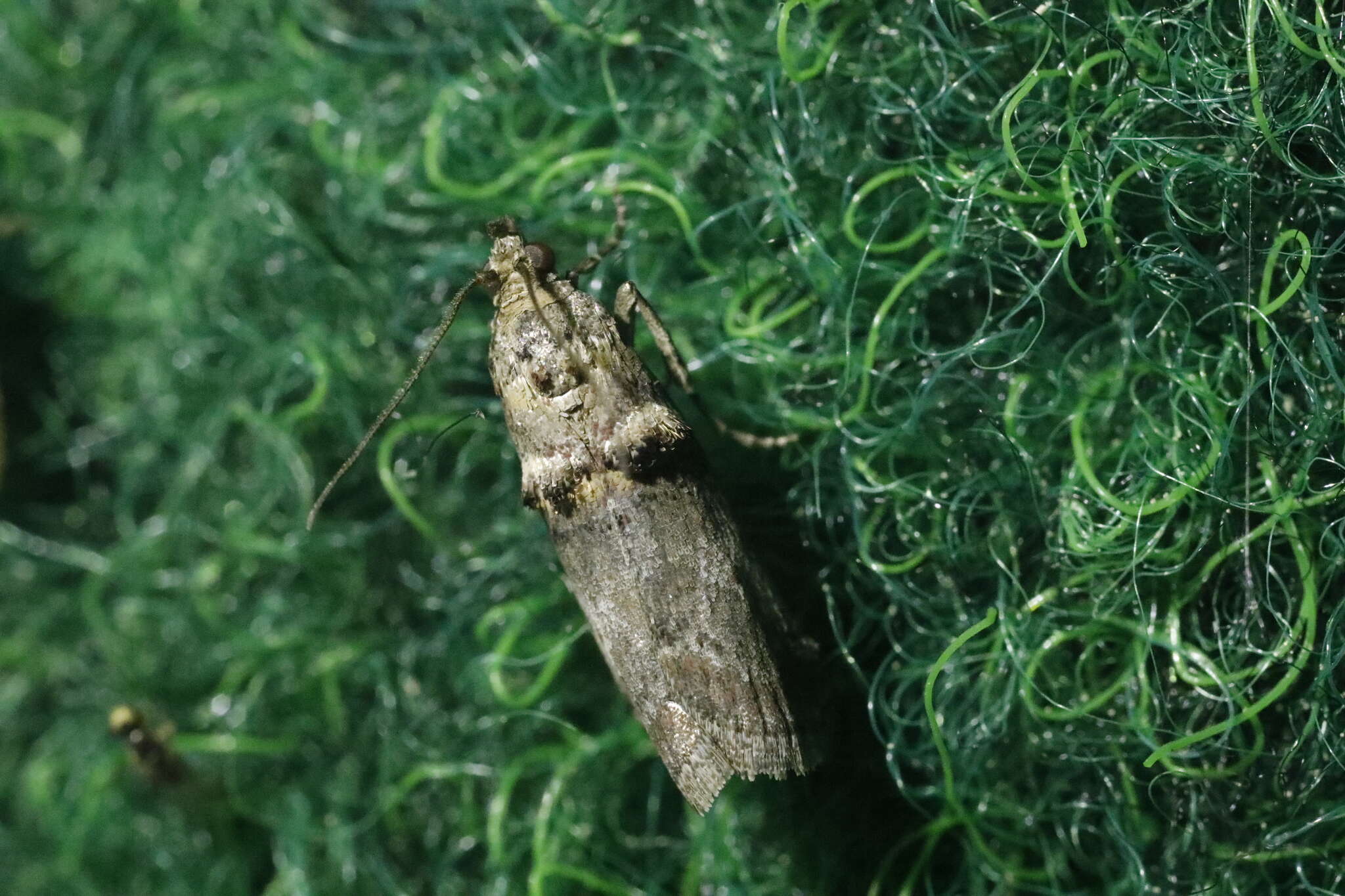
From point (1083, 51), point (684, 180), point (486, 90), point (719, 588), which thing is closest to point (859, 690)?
point (719, 588)

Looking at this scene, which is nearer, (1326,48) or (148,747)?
(1326,48)

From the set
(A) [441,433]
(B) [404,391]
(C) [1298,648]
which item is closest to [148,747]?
(A) [441,433]

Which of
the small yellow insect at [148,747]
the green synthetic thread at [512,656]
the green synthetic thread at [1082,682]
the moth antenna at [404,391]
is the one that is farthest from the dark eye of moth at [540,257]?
the small yellow insect at [148,747]

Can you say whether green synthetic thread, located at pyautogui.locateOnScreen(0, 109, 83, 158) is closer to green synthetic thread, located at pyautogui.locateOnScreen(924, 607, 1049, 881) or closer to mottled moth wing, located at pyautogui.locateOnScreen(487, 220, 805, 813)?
mottled moth wing, located at pyautogui.locateOnScreen(487, 220, 805, 813)

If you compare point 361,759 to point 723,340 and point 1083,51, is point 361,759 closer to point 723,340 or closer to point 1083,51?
point 723,340

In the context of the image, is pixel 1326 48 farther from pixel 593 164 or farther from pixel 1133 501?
pixel 593 164

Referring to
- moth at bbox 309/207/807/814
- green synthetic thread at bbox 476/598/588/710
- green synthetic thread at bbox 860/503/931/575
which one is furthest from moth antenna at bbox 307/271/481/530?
green synthetic thread at bbox 860/503/931/575
